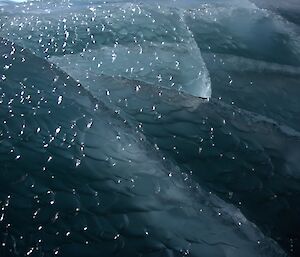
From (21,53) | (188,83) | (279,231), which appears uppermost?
(21,53)

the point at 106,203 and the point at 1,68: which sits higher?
the point at 1,68

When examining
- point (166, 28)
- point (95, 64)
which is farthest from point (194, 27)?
point (95, 64)

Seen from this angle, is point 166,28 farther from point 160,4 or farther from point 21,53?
point 21,53

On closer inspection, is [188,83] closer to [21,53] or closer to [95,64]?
[95,64]

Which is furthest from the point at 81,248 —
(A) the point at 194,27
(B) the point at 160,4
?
(B) the point at 160,4

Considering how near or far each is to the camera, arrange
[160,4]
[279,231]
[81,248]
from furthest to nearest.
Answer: [160,4] → [279,231] → [81,248]

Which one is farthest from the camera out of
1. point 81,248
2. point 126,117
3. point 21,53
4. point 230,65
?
point 230,65

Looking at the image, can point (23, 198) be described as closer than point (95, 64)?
Yes
